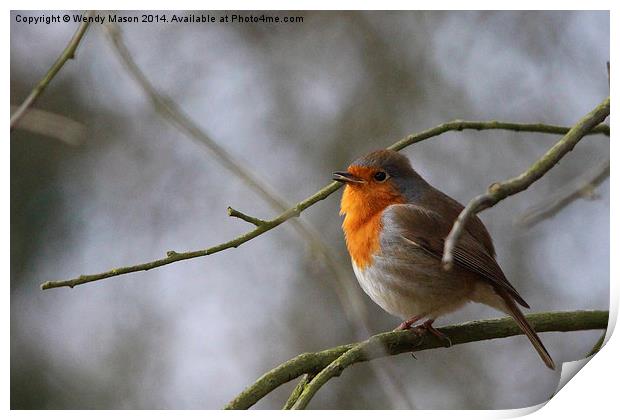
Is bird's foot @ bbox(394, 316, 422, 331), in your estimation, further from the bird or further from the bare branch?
the bare branch

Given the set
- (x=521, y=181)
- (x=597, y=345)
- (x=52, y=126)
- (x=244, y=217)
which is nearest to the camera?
(x=521, y=181)

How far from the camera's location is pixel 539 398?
1.94 m

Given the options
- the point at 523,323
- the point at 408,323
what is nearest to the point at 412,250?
the point at 408,323

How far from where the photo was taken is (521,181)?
137cm

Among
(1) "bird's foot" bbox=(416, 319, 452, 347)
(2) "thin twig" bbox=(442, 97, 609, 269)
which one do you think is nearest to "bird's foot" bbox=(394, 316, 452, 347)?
(1) "bird's foot" bbox=(416, 319, 452, 347)

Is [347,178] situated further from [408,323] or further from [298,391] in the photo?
[298,391]

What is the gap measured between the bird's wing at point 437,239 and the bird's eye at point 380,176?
0.07 metres

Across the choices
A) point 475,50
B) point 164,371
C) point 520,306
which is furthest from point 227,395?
point 475,50

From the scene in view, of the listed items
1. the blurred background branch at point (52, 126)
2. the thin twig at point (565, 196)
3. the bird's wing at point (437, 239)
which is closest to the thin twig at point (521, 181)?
the thin twig at point (565, 196)

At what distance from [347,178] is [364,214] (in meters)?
0.10

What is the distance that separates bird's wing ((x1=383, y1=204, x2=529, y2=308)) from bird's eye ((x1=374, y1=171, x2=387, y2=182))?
72mm

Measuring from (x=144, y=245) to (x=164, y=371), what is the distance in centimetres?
32

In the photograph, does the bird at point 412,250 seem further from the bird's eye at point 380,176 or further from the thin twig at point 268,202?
the thin twig at point 268,202

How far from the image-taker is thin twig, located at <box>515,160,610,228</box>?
1.67 m
